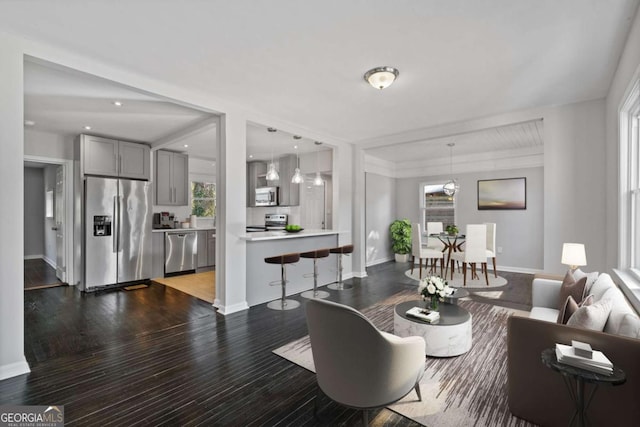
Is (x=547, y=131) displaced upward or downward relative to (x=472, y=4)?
downward

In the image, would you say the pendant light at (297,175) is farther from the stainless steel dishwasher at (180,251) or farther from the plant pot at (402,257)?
the plant pot at (402,257)

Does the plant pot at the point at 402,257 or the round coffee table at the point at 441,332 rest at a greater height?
the round coffee table at the point at 441,332

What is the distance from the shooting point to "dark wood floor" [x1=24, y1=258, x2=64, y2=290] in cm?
522

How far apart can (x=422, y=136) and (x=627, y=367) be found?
160 inches

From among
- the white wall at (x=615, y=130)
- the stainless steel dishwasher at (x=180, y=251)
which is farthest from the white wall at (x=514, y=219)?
the stainless steel dishwasher at (x=180, y=251)

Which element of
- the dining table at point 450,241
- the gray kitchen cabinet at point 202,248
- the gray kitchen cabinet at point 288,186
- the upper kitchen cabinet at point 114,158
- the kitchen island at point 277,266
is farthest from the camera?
the gray kitchen cabinet at point 288,186

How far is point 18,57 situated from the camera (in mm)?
2404

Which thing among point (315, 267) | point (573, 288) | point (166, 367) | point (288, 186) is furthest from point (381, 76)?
point (288, 186)

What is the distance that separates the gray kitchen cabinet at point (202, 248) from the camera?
6422 mm

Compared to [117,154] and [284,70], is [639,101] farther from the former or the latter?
[117,154]

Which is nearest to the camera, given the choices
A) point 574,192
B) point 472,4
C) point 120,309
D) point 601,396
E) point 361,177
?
point 601,396

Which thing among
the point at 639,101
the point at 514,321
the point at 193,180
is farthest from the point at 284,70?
the point at 193,180

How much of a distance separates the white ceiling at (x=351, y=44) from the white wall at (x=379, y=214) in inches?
149

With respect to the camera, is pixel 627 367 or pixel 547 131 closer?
pixel 627 367
